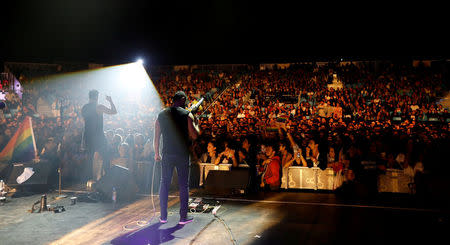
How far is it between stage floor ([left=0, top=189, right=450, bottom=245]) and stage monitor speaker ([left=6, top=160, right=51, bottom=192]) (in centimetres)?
44

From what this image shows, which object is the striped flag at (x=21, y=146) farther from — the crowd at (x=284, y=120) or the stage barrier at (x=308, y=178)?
the stage barrier at (x=308, y=178)

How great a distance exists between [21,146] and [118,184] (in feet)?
9.92

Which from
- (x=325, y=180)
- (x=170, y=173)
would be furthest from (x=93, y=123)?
(x=325, y=180)

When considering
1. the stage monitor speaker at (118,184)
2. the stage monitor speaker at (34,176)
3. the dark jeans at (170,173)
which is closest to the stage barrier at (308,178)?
the stage monitor speaker at (118,184)

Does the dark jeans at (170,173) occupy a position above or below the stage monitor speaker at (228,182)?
above

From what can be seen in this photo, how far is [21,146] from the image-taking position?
7.02 metres

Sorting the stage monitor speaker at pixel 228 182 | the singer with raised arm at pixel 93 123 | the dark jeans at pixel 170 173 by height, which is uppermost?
the singer with raised arm at pixel 93 123

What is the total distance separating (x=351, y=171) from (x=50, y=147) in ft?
22.7

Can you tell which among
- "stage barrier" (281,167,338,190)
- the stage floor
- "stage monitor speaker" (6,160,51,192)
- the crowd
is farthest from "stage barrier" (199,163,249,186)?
"stage monitor speaker" (6,160,51,192)

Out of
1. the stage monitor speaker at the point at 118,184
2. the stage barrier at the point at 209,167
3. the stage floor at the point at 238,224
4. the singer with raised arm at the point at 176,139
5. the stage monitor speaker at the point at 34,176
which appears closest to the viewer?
the stage floor at the point at 238,224

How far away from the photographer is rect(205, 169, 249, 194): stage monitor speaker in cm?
640

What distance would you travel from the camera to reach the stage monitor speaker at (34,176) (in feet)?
20.0

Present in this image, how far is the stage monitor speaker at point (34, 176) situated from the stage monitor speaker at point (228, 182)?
3255 mm

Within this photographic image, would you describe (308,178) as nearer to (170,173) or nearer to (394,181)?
(394,181)
